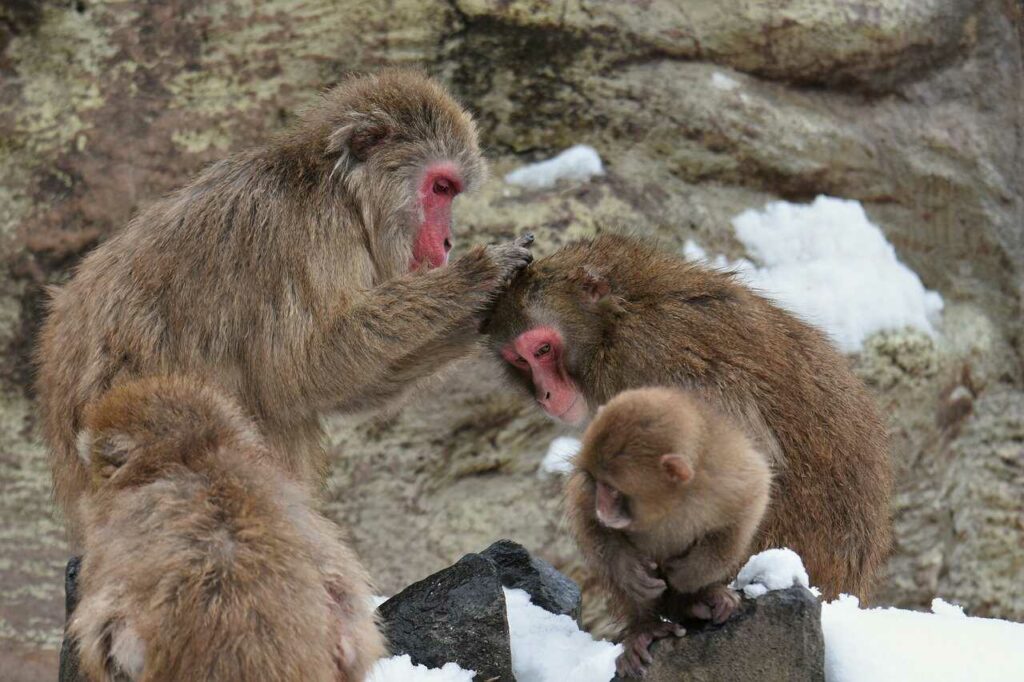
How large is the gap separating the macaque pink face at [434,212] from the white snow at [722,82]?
9.25 feet

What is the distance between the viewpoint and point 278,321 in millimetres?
4648

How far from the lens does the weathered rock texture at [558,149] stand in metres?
6.96

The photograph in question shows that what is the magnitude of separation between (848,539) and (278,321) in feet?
6.66

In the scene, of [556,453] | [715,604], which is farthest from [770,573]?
[556,453]

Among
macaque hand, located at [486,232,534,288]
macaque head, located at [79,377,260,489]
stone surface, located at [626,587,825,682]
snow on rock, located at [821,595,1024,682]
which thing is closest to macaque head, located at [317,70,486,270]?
macaque hand, located at [486,232,534,288]

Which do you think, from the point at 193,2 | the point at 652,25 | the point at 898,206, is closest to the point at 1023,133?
the point at 898,206

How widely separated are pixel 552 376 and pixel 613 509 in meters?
0.99

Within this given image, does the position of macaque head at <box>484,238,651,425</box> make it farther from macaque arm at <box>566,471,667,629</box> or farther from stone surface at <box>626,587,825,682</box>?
stone surface at <box>626,587,825,682</box>

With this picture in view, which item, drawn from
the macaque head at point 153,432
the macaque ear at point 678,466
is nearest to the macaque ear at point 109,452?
the macaque head at point 153,432

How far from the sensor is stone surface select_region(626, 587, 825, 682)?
11.9 ft

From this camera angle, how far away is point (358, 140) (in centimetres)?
493

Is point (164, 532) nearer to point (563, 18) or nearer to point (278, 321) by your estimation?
point (278, 321)

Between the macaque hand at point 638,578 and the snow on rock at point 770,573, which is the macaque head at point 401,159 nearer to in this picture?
the macaque hand at point 638,578

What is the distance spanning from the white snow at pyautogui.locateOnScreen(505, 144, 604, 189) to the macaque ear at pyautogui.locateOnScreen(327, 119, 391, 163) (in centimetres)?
233
